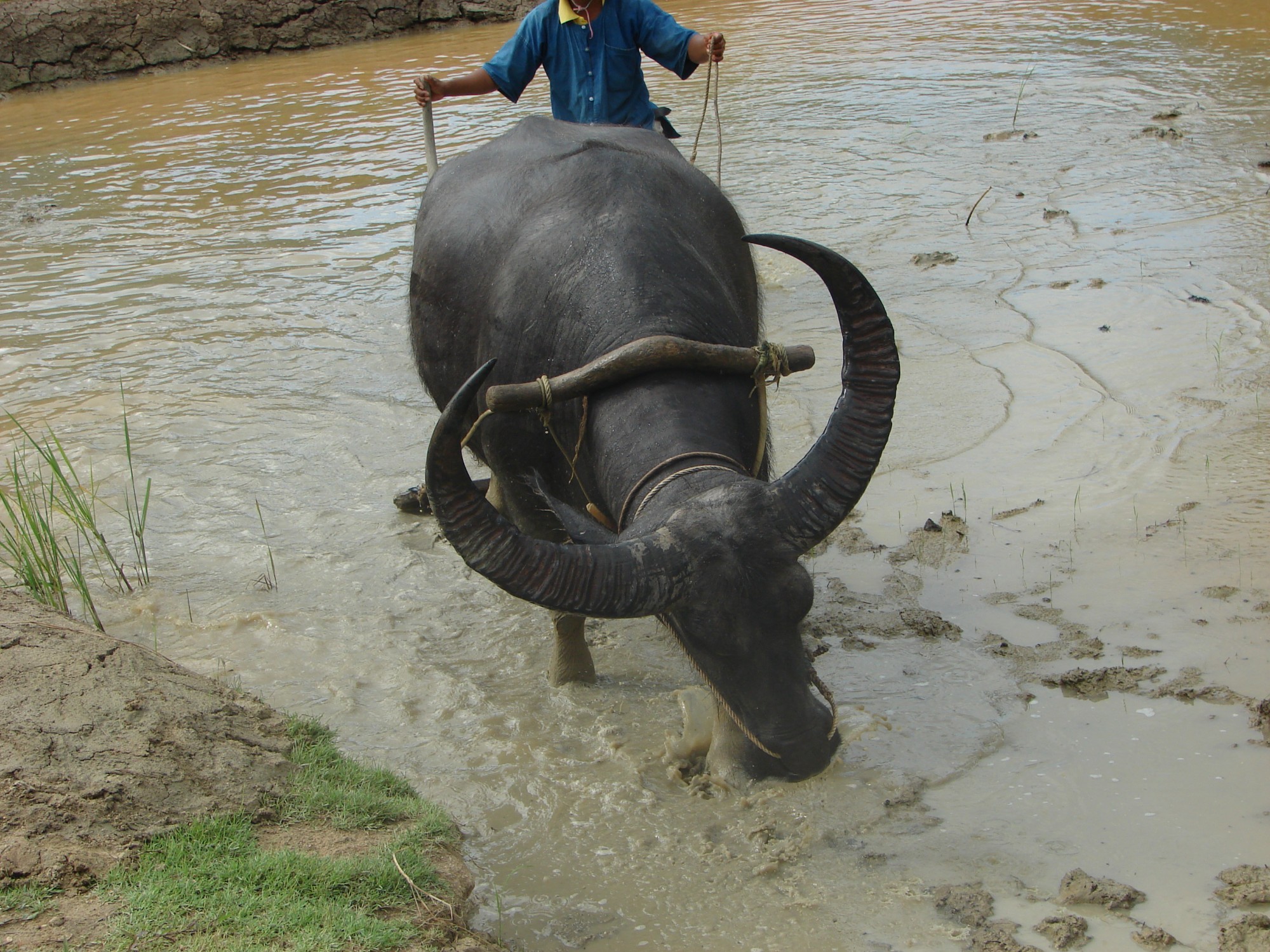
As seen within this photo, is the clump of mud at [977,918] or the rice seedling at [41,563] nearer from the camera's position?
the clump of mud at [977,918]

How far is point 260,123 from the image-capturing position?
12.4 m

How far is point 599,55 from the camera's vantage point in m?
4.73

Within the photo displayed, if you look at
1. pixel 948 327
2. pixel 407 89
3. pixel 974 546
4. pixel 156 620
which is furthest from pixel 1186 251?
pixel 407 89

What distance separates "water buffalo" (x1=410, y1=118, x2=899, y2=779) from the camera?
243 cm

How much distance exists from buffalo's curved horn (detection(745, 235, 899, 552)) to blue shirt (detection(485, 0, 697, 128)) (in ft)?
8.29

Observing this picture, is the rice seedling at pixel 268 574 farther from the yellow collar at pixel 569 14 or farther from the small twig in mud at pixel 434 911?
the yellow collar at pixel 569 14

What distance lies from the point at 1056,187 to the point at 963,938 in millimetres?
6597

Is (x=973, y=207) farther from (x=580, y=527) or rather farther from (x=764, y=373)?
(x=580, y=527)

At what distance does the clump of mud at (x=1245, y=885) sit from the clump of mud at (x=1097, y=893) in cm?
18

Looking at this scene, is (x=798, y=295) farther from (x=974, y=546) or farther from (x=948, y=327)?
(x=974, y=546)

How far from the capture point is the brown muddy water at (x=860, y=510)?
288 cm

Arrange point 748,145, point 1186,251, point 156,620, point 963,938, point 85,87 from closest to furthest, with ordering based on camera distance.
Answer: point 963,938 → point 156,620 → point 1186,251 → point 748,145 → point 85,87

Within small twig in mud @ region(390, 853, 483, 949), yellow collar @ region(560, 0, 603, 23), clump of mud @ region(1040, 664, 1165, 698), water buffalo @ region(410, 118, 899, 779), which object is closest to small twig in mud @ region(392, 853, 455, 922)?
small twig in mud @ region(390, 853, 483, 949)

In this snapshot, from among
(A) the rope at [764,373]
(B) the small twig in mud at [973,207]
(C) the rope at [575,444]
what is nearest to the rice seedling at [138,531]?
(C) the rope at [575,444]
